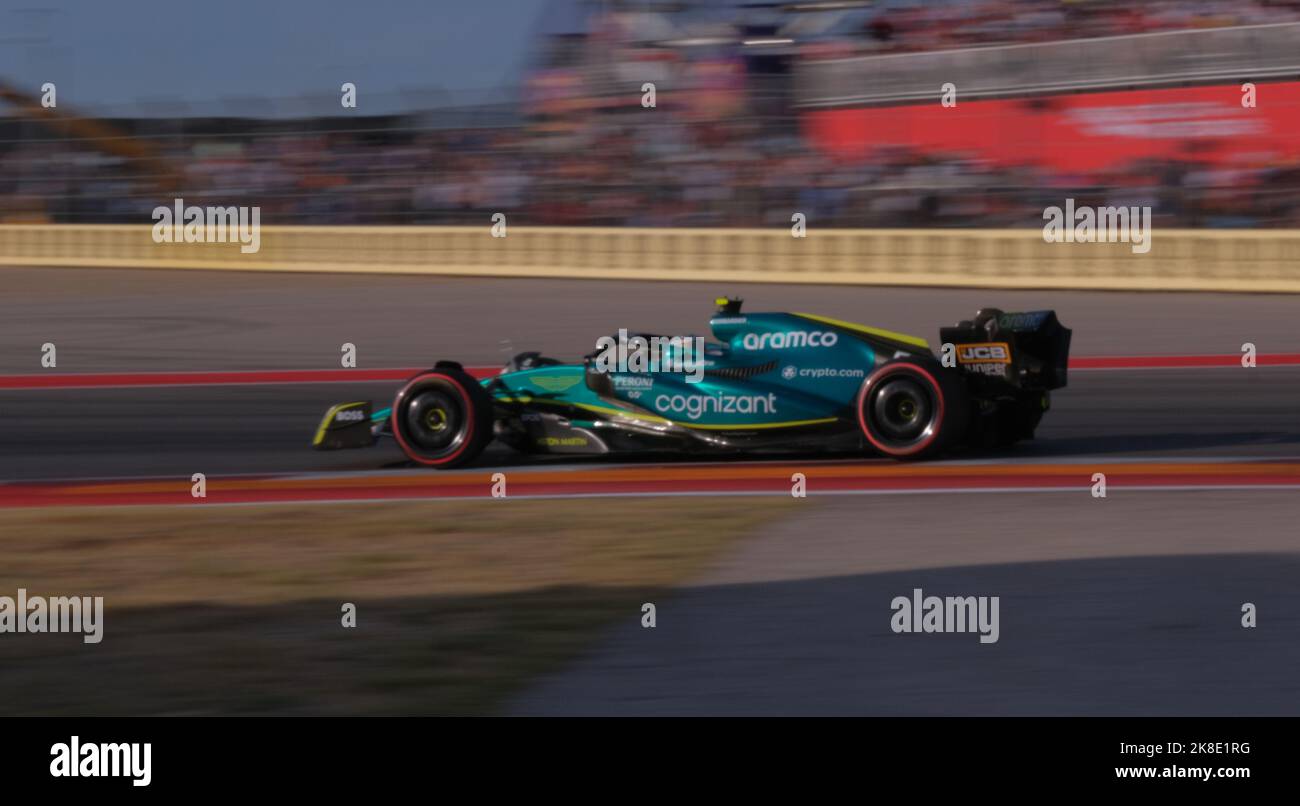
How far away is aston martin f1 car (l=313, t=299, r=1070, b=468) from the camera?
28.4ft

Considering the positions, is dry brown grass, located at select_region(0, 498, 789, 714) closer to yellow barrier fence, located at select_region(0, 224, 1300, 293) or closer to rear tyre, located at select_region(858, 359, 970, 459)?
rear tyre, located at select_region(858, 359, 970, 459)

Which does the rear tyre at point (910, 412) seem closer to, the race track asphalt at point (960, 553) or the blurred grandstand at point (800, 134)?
the race track asphalt at point (960, 553)

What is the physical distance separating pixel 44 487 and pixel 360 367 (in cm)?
633

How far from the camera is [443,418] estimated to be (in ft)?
29.9

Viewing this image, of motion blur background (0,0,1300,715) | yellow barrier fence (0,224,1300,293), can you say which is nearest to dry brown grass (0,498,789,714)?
motion blur background (0,0,1300,715)

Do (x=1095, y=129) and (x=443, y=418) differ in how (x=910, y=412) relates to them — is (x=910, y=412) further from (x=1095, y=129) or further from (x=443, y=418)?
(x=1095, y=129)

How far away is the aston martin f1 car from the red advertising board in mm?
10789

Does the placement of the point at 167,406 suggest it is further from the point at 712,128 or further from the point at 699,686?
the point at 712,128

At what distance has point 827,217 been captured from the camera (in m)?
20.9

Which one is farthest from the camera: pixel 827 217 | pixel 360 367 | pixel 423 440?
pixel 827 217

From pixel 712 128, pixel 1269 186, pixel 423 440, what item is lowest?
pixel 423 440

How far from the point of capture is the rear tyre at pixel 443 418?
29.4 feet

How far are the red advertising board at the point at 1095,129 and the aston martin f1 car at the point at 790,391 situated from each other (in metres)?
10.8
